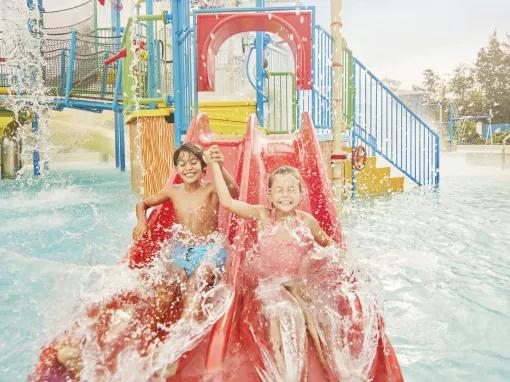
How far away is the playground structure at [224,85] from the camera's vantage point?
4.68 meters

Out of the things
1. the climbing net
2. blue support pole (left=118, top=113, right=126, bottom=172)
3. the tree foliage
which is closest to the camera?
the climbing net

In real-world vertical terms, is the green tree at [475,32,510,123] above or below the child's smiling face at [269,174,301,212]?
above

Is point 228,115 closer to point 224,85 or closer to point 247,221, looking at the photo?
point 247,221

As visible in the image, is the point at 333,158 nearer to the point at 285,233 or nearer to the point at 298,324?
the point at 285,233

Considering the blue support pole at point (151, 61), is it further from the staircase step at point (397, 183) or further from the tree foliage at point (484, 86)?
the tree foliage at point (484, 86)

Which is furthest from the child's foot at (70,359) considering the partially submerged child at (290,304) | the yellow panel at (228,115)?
the yellow panel at (228,115)

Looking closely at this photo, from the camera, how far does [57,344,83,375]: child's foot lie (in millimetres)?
1853

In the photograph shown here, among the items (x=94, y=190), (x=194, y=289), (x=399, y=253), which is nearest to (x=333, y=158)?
(x=399, y=253)

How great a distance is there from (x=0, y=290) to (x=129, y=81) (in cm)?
397

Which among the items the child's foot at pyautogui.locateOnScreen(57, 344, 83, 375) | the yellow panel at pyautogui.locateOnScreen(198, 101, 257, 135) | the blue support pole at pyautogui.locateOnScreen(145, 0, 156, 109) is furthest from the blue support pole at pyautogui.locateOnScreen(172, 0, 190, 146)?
the child's foot at pyautogui.locateOnScreen(57, 344, 83, 375)

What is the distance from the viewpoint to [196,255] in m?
2.48

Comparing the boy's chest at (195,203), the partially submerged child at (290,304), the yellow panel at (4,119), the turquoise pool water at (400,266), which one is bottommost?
the turquoise pool water at (400,266)

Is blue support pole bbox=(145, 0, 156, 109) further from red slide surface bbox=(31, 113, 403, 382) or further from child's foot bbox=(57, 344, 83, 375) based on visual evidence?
child's foot bbox=(57, 344, 83, 375)

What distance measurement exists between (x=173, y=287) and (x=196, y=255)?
0.65 feet
